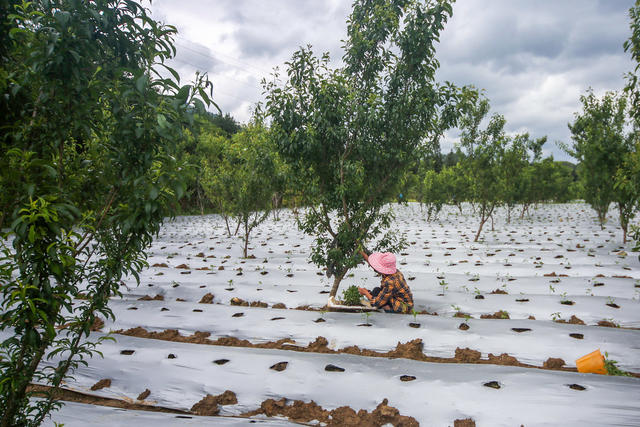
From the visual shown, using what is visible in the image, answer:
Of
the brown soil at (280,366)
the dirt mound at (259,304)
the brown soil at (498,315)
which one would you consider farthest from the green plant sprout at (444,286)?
the brown soil at (280,366)

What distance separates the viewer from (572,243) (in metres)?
10.0

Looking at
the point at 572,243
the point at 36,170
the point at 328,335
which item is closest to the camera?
the point at 36,170

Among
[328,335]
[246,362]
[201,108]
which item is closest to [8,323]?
[201,108]

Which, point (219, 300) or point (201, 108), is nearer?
point (201, 108)

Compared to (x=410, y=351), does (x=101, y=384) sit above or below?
below

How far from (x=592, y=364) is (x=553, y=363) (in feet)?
1.00

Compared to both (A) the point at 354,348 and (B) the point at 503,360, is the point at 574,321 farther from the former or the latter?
(A) the point at 354,348

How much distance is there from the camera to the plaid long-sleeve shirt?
4.66 metres

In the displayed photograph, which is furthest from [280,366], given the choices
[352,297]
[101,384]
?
[352,297]

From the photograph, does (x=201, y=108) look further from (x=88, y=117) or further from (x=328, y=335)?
(x=328, y=335)

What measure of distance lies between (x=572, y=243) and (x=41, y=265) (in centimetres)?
1215

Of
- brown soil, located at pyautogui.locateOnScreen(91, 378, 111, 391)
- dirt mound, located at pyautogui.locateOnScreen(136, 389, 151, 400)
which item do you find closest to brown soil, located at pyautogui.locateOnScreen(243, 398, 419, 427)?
dirt mound, located at pyautogui.locateOnScreen(136, 389, 151, 400)

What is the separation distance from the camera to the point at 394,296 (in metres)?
4.71

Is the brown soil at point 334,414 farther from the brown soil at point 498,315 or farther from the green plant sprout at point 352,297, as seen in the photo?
the brown soil at point 498,315
